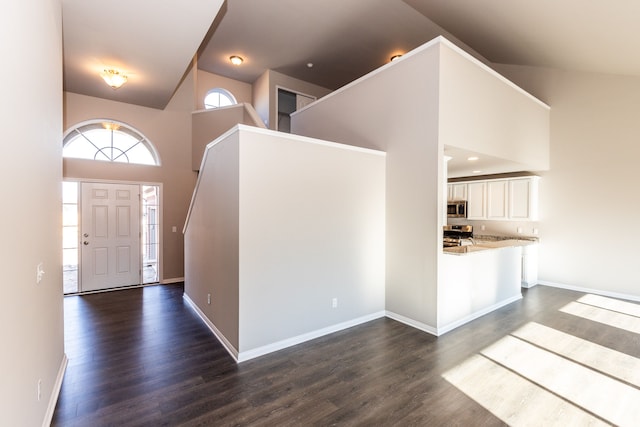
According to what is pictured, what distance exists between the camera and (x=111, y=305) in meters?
4.80

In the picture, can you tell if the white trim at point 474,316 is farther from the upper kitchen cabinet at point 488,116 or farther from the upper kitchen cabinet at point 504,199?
the upper kitchen cabinet at point 488,116

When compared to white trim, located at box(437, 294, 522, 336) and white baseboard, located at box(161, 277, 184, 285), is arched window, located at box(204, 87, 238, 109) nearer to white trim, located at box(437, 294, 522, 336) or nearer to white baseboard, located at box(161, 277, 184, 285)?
white baseboard, located at box(161, 277, 184, 285)

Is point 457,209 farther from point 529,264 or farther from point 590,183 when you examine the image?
point 590,183

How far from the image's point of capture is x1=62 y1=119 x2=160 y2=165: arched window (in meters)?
5.60

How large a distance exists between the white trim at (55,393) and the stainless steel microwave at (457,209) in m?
7.26

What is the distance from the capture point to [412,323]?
3.89 meters

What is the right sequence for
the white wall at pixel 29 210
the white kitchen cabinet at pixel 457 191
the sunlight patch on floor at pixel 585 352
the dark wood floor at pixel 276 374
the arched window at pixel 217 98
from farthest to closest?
the arched window at pixel 217 98
the white kitchen cabinet at pixel 457 191
the sunlight patch on floor at pixel 585 352
the dark wood floor at pixel 276 374
the white wall at pixel 29 210

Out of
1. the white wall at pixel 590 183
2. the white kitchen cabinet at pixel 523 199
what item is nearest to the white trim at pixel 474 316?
the white wall at pixel 590 183

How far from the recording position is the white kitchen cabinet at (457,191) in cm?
700

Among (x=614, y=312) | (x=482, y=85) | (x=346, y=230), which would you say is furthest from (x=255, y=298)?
(x=614, y=312)

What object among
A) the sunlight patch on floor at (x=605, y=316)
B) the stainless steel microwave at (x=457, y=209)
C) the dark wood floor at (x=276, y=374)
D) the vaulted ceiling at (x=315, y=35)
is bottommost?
the dark wood floor at (x=276, y=374)

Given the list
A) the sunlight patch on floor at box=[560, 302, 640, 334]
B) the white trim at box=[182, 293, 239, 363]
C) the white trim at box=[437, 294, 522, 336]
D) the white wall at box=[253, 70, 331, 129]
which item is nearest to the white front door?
the white trim at box=[182, 293, 239, 363]

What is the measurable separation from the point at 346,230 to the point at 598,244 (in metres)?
4.98

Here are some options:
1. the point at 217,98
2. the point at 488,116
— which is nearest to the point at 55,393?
the point at 488,116
